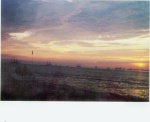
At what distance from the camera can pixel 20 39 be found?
6.70 ft

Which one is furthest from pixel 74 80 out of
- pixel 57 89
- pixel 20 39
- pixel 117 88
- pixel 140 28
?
pixel 140 28

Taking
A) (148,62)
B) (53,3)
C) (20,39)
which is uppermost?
(53,3)

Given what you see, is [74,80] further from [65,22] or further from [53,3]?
[53,3]

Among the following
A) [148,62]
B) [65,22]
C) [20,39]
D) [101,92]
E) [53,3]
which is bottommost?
[101,92]

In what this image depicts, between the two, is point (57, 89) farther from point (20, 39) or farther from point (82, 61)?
point (20, 39)

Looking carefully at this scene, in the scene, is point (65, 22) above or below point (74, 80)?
above

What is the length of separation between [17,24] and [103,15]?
2.30 feet

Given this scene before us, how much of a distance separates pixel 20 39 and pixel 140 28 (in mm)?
977

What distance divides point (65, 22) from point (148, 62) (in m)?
0.75

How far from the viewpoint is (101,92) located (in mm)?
2059

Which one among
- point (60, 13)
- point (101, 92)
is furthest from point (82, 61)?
point (60, 13)

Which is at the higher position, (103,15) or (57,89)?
(103,15)

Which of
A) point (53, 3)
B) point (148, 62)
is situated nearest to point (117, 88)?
point (148, 62)

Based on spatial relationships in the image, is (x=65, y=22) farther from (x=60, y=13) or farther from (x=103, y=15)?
(x=103, y=15)
